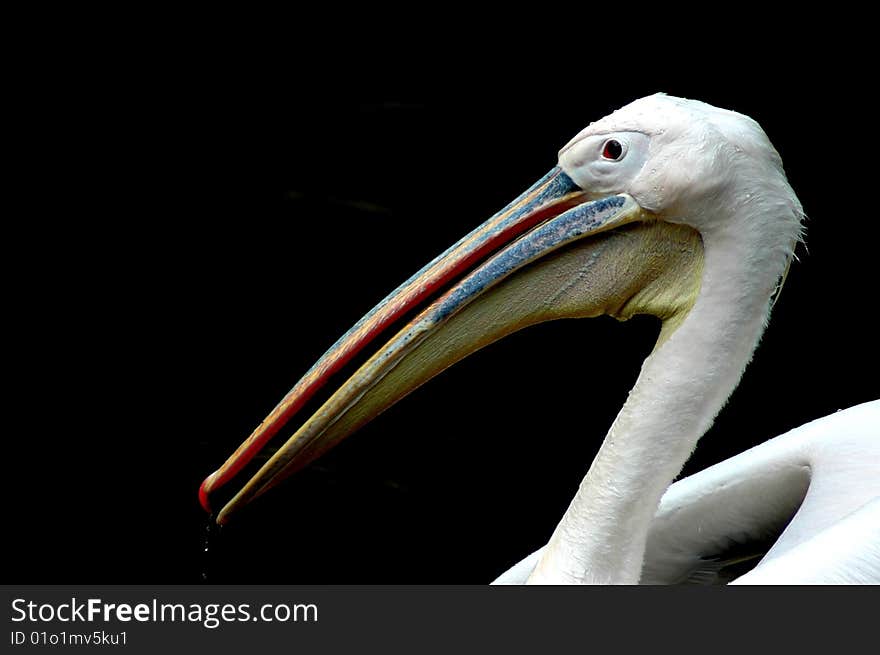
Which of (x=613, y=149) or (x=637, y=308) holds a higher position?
(x=613, y=149)

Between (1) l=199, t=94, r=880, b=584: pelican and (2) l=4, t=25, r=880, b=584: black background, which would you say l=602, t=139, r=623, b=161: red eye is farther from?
(2) l=4, t=25, r=880, b=584: black background

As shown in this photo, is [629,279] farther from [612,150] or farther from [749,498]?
[749,498]

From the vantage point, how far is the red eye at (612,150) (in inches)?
97.6

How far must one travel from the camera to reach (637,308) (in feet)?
8.60

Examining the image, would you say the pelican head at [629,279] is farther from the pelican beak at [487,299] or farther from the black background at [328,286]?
the black background at [328,286]

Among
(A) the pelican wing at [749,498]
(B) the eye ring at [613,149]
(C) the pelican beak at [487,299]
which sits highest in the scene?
(B) the eye ring at [613,149]

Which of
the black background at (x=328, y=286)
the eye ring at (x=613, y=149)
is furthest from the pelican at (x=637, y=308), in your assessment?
the black background at (x=328, y=286)

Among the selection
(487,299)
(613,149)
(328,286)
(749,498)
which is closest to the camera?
(613,149)

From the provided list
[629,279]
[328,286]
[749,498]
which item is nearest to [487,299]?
[629,279]

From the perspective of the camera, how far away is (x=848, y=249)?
4762 millimetres

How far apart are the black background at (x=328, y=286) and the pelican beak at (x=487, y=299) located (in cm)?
139

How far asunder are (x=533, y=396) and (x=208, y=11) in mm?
1827

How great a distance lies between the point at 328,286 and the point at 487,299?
211 cm

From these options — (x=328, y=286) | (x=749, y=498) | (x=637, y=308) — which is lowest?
(x=749, y=498)
